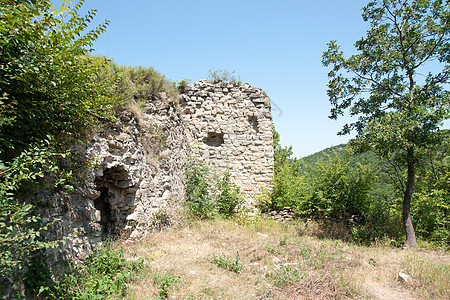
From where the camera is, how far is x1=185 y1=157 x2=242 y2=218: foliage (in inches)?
314

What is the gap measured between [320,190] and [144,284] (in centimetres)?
672

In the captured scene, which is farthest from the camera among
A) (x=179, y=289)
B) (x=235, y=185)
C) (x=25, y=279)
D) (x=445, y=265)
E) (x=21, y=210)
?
(x=235, y=185)

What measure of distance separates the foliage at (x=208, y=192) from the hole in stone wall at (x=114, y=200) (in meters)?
2.35

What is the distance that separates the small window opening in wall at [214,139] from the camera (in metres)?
9.96

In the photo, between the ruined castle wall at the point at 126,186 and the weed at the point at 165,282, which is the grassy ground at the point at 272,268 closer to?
the weed at the point at 165,282

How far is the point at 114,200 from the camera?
5.69 meters

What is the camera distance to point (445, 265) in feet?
17.7

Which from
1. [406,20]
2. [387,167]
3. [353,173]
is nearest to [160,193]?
[353,173]

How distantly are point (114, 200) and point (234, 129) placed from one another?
5.41m

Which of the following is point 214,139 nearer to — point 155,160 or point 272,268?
point 155,160

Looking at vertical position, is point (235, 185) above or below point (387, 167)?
below

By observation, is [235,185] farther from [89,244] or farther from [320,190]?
[89,244]

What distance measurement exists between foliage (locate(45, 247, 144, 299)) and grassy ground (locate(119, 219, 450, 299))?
0.20m

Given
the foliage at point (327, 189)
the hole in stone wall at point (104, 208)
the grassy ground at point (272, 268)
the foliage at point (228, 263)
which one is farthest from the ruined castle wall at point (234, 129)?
the foliage at point (228, 263)
